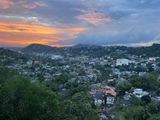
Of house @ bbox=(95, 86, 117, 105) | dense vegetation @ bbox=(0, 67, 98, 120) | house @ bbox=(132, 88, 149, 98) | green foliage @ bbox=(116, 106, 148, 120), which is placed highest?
dense vegetation @ bbox=(0, 67, 98, 120)

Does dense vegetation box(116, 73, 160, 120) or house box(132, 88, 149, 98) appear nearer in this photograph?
dense vegetation box(116, 73, 160, 120)

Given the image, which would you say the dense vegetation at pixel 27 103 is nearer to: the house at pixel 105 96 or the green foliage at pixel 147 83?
the house at pixel 105 96

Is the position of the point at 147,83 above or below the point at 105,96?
above

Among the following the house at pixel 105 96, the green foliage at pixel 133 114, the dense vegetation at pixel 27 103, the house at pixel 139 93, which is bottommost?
the house at pixel 105 96

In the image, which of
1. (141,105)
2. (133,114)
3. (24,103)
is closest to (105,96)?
(141,105)

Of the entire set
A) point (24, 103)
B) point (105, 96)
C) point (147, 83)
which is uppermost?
point (24, 103)

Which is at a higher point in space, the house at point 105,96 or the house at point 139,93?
the house at point 139,93

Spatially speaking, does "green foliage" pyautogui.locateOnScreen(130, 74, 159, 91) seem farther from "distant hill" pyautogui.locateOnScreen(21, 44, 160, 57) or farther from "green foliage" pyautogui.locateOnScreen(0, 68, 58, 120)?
"distant hill" pyautogui.locateOnScreen(21, 44, 160, 57)

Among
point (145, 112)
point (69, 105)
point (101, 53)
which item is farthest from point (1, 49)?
point (69, 105)

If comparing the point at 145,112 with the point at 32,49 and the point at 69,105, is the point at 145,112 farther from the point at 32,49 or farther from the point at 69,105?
the point at 32,49

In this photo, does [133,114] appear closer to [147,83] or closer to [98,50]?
[147,83]

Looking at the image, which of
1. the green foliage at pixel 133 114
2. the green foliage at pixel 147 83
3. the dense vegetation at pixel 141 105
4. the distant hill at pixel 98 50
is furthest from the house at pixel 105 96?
the distant hill at pixel 98 50

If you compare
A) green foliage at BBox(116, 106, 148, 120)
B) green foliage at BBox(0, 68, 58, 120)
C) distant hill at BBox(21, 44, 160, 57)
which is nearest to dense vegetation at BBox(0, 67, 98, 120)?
green foliage at BBox(0, 68, 58, 120)

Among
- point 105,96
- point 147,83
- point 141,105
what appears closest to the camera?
point 141,105
